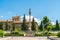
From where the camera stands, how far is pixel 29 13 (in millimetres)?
58281

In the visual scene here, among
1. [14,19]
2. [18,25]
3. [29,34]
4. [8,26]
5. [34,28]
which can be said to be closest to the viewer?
[29,34]

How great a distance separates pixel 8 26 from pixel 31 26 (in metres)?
9.82

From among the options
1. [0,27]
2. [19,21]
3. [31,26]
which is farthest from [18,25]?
[31,26]

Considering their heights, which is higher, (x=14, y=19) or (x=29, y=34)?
(x=14, y=19)

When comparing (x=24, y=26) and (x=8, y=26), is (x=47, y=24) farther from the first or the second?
(x=8, y=26)

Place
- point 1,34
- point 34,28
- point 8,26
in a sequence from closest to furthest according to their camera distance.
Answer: point 1,34
point 34,28
point 8,26

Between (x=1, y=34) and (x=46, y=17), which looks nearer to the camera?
(x=1, y=34)

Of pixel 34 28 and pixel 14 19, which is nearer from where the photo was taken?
pixel 34 28

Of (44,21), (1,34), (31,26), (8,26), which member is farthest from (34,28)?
(1,34)

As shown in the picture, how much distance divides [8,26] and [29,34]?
16.8m

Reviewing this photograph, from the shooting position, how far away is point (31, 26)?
64562mm

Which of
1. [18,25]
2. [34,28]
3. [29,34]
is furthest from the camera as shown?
[18,25]

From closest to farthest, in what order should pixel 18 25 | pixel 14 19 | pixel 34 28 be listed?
pixel 34 28 < pixel 18 25 < pixel 14 19

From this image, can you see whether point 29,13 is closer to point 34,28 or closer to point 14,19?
point 34,28
